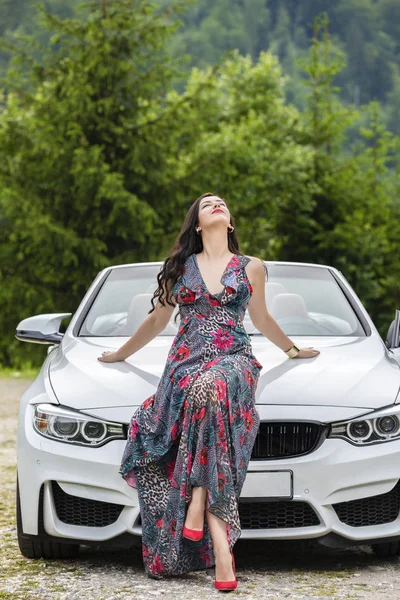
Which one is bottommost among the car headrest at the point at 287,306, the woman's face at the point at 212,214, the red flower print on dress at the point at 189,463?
the red flower print on dress at the point at 189,463

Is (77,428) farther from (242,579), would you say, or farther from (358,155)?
(358,155)

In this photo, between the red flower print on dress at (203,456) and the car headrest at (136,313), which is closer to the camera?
the red flower print on dress at (203,456)

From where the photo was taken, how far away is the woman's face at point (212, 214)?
4672 mm

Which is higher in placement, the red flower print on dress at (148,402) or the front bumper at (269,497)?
the red flower print on dress at (148,402)

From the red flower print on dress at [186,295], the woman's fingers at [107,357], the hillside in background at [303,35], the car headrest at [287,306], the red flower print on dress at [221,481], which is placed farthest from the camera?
the hillside in background at [303,35]

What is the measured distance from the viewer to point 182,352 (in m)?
4.46

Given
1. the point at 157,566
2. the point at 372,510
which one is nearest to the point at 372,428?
the point at 372,510

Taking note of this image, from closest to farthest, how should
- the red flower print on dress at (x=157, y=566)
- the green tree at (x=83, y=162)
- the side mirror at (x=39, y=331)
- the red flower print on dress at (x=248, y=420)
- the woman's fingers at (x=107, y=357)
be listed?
1. the red flower print on dress at (x=248, y=420)
2. the red flower print on dress at (x=157, y=566)
3. the woman's fingers at (x=107, y=357)
4. the side mirror at (x=39, y=331)
5. the green tree at (x=83, y=162)

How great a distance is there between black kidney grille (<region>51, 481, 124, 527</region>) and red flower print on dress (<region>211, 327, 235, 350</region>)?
0.79 m

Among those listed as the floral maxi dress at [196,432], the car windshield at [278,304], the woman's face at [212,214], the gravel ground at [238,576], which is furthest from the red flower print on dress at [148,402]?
the car windshield at [278,304]

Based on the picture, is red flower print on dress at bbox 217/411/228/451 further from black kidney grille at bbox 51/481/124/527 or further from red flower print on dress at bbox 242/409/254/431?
black kidney grille at bbox 51/481/124/527

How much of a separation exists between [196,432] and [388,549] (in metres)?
1.17

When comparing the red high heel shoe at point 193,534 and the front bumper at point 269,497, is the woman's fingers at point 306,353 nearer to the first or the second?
the front bumper at point 269,497

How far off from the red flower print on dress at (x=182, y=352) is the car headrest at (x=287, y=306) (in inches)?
56.0
